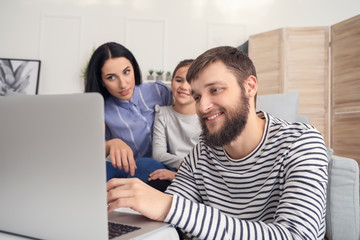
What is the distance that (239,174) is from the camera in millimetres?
893

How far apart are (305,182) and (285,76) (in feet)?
10.8

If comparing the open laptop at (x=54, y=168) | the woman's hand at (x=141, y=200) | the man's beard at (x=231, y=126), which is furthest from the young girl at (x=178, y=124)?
the open laptop at (x=54, y=168)

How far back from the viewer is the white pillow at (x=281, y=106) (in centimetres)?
182

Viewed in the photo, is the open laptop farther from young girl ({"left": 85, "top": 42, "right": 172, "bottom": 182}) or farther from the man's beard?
young girl ({"left": 85, "top": 42, "right": 172, "bottom": 182})

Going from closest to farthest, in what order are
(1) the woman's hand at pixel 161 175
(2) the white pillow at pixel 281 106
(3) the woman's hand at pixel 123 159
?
1. (3) the woman's hand at pixel 123 159
2. (1) the woman's hand at pixel 161 175
3. (2) the white pillow at pixel 281 106

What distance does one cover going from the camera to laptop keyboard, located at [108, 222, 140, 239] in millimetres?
549

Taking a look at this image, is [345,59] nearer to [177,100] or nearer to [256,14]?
[256,14]

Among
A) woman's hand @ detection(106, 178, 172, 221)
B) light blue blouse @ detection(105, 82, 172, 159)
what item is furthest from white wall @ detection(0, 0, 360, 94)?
woman's hand @ detection(106, 178, 172, 221)

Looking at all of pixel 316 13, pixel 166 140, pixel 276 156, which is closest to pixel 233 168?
pixel 276 156

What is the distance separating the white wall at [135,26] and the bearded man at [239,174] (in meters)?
3.61

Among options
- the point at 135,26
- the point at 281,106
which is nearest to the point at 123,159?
the point at 281,106

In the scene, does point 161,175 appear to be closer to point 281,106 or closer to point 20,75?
point 281,106

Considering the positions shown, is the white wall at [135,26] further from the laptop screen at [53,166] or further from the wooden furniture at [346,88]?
the laptop screen at [53,166]

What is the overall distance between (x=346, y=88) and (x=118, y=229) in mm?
3385
